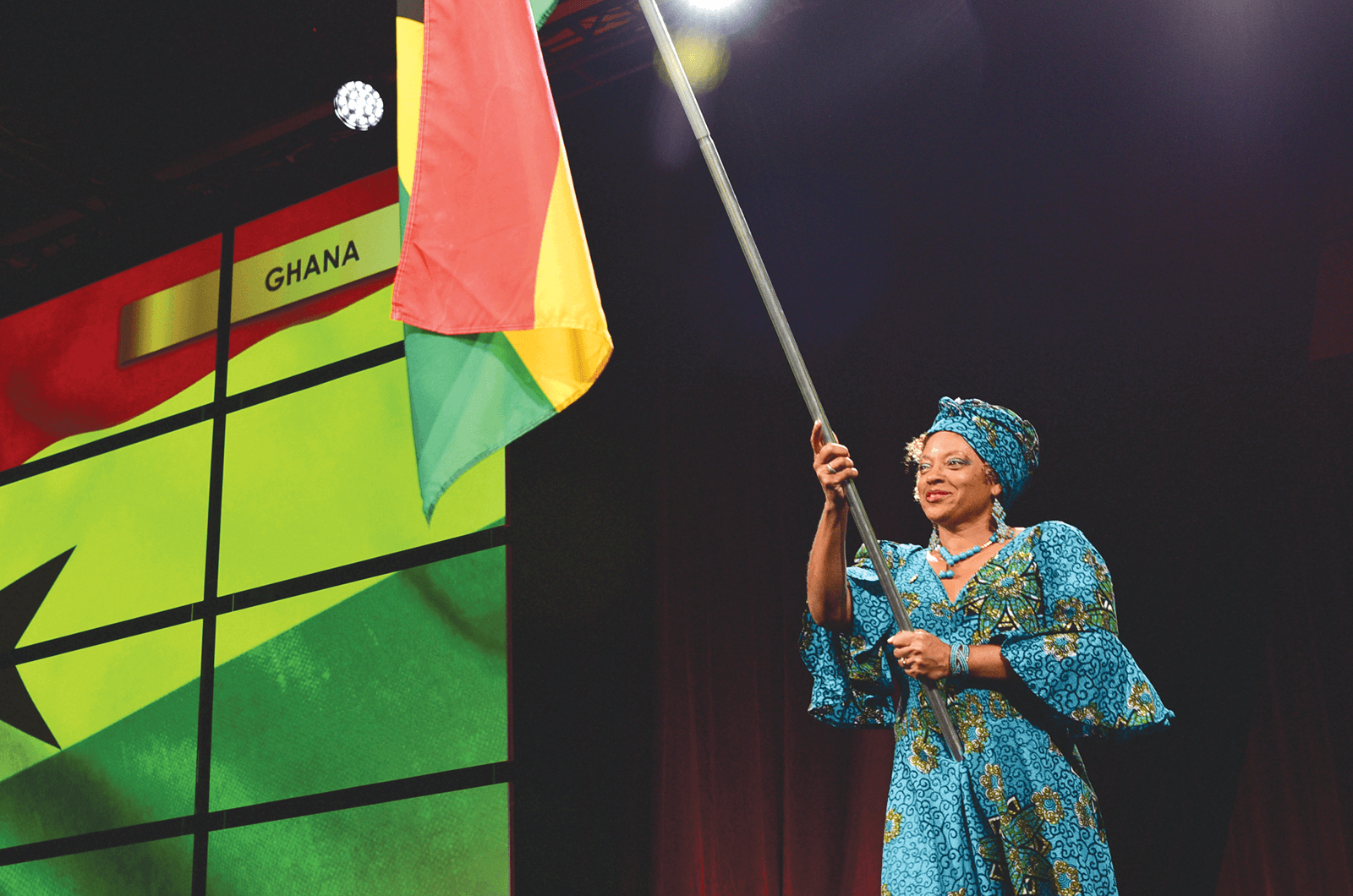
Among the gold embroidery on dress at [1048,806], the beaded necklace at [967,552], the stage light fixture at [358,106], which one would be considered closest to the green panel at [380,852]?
the beaded necklace at [967,552]

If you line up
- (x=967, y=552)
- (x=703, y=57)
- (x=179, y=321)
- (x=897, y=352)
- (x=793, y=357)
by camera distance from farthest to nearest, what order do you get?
(x=179, y=321) < (x=703, y=57) < (x=897, y=352) < (x=967, y=552) < (x=793, y=357)

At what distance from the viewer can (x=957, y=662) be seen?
5.98 ft

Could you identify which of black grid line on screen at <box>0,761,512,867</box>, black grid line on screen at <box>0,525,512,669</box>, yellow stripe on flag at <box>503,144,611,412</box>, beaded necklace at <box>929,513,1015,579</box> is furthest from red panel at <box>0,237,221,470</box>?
beaded necklace at <box>929,513,1015,579</box>

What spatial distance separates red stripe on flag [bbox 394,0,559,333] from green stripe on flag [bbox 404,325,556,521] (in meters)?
0.05

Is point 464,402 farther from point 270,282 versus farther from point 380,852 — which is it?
point 270,282

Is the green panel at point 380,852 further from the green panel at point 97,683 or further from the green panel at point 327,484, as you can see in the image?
the green panel at point 327,484

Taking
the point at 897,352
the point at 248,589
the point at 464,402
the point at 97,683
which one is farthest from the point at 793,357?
the point at 97,683

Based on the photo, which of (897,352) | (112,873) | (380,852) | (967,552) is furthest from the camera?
(112,873)

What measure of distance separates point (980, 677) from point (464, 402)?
0.93 metres

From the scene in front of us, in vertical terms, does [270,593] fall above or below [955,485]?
above

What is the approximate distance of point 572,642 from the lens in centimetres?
341

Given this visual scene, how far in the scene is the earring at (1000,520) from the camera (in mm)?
1991

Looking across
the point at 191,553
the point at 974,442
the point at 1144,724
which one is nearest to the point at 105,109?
the point at 191,553

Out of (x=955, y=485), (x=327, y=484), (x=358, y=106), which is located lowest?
(x=955, y=485)
